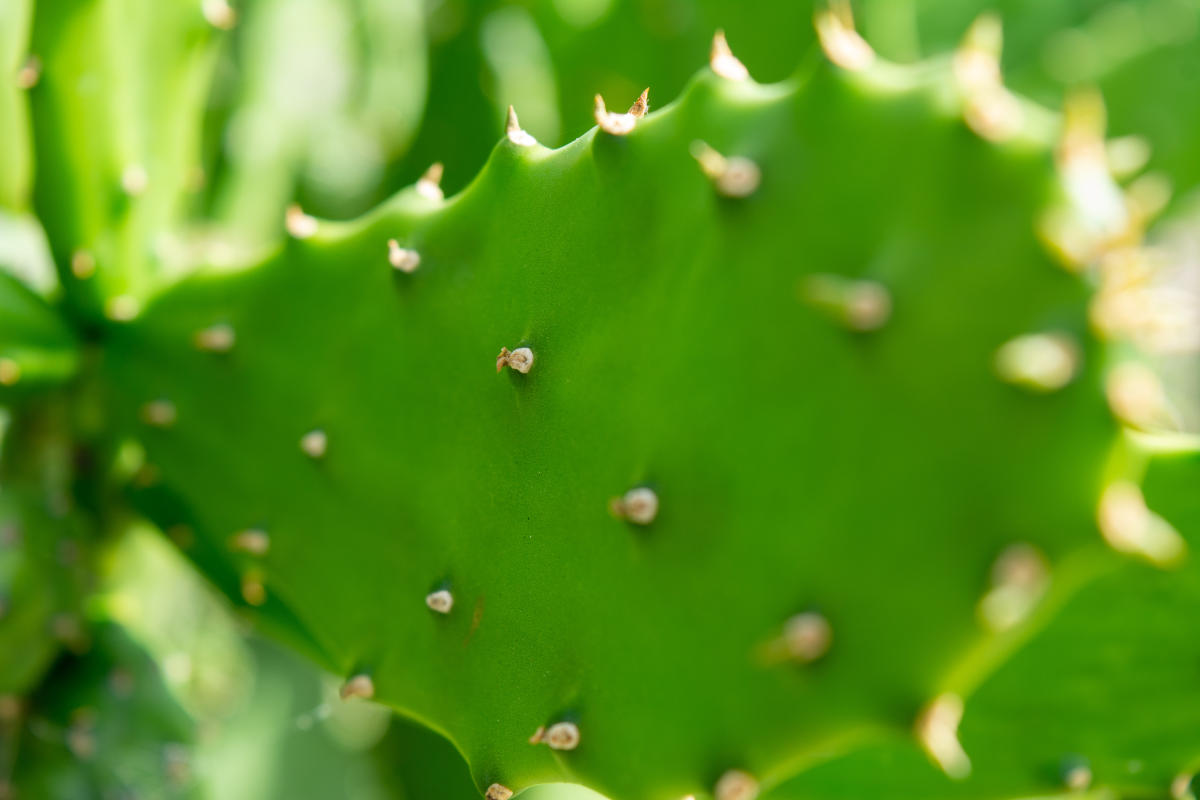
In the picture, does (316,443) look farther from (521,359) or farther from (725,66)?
(725,66)

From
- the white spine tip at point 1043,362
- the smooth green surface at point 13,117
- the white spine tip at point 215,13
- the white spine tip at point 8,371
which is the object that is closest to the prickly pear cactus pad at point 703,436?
the white spine tip at point 1043,362

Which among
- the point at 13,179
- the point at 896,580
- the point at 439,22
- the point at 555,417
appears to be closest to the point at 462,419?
the point at 555,417

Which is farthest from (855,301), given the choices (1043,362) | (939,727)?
(939,727)

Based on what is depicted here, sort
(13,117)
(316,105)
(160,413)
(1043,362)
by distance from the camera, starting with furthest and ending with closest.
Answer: (316,105) < (13,117) < (160,413) < (1043,362)

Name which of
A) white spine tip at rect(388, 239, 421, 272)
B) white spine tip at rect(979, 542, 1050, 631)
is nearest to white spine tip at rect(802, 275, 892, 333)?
white spine tip at rect(979, 542, 1050, 631)

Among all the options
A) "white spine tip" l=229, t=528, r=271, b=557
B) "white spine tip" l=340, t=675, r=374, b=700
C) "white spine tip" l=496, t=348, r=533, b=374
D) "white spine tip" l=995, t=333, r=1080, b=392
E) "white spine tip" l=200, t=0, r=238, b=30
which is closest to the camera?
"white spine tip" l=995, t=333, r=1080, b=392

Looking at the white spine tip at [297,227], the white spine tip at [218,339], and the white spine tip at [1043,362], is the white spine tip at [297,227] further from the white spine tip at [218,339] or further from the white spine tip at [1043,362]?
the white spine tip at [1043,362]

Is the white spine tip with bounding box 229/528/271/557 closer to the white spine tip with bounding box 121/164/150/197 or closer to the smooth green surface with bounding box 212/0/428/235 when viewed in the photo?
the white spine tip with bounding box 121/164/150/197

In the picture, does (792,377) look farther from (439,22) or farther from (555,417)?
A: (439,22)
